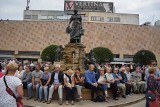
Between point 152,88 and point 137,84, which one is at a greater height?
point 152,88

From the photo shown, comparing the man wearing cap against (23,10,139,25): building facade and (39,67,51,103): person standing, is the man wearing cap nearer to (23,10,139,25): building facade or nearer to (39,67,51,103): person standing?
(39,67,51,103): person standing

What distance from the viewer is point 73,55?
16469 millimetres

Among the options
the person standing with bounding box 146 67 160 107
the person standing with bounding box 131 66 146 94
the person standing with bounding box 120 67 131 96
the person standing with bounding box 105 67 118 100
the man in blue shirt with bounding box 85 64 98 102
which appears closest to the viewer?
the person standing with bounding box 146 67 160 107

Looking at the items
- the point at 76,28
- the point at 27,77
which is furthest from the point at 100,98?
the point at 76,28

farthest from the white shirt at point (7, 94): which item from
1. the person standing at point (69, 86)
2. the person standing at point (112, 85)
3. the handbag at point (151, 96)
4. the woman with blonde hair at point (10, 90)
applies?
the person standing at point (112, 85)

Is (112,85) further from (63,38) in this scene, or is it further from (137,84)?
(63,38)

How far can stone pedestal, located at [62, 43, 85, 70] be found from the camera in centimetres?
1645

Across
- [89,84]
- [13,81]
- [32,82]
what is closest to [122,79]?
[89,84]

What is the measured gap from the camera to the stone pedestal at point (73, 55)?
16453mm

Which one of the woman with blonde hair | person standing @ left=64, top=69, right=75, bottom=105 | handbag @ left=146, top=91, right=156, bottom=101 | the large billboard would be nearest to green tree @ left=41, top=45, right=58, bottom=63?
the large billboard

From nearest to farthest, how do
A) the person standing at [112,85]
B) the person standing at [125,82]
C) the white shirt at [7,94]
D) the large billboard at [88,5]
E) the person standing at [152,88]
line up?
the white shirt at [7,94] → the person standing at [152,88] → the person standing at [112,85] → the person standing at [125,82] → the large billboard at [88,5]

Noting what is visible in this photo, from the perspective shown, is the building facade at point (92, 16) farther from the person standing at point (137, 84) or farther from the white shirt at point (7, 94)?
the white shirt at point (7, 94)

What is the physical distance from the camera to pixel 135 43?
66.4 meters

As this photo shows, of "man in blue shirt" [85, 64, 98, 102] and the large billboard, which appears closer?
"man in blue shirt" [85, 64, 98, 102]
